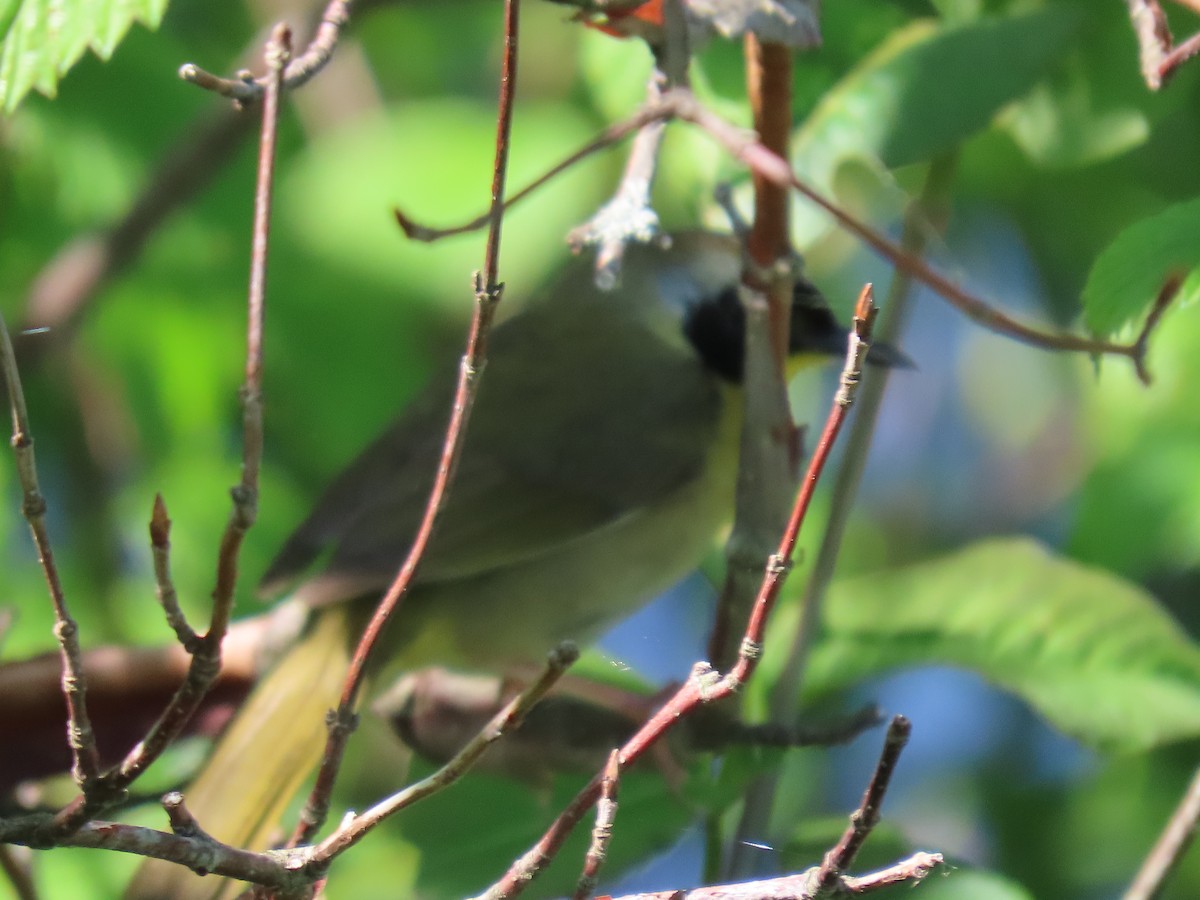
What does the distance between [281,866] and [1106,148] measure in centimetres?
154

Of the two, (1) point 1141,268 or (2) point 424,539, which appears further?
(1) point 1141,268

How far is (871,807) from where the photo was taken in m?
1.06

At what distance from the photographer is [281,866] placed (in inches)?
45.1

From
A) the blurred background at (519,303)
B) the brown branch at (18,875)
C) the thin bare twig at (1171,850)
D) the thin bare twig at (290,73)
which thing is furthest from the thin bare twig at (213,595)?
the thin bare twig at (1171,850)

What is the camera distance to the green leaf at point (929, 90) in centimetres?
205

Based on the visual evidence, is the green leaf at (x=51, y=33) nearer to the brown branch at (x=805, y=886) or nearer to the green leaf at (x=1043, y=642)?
the brown branch at (x=805, y=886)

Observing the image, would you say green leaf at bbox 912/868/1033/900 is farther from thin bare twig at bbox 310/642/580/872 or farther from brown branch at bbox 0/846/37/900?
brown branch at bbox 0/846/37/900

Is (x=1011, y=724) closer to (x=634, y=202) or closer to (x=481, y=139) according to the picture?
(x=481, y=139)

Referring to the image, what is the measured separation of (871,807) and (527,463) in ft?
5.69

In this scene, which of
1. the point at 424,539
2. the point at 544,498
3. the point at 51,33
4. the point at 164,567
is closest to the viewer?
the point at 164,567

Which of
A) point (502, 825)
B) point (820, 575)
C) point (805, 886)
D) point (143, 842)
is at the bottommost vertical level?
point (805, 886)

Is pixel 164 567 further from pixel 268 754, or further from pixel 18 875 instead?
pixel 268 754

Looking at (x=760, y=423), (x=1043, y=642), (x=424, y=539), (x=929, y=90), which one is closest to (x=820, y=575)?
(x=760, y=423)

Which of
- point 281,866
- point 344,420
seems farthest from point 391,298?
point 281,866
